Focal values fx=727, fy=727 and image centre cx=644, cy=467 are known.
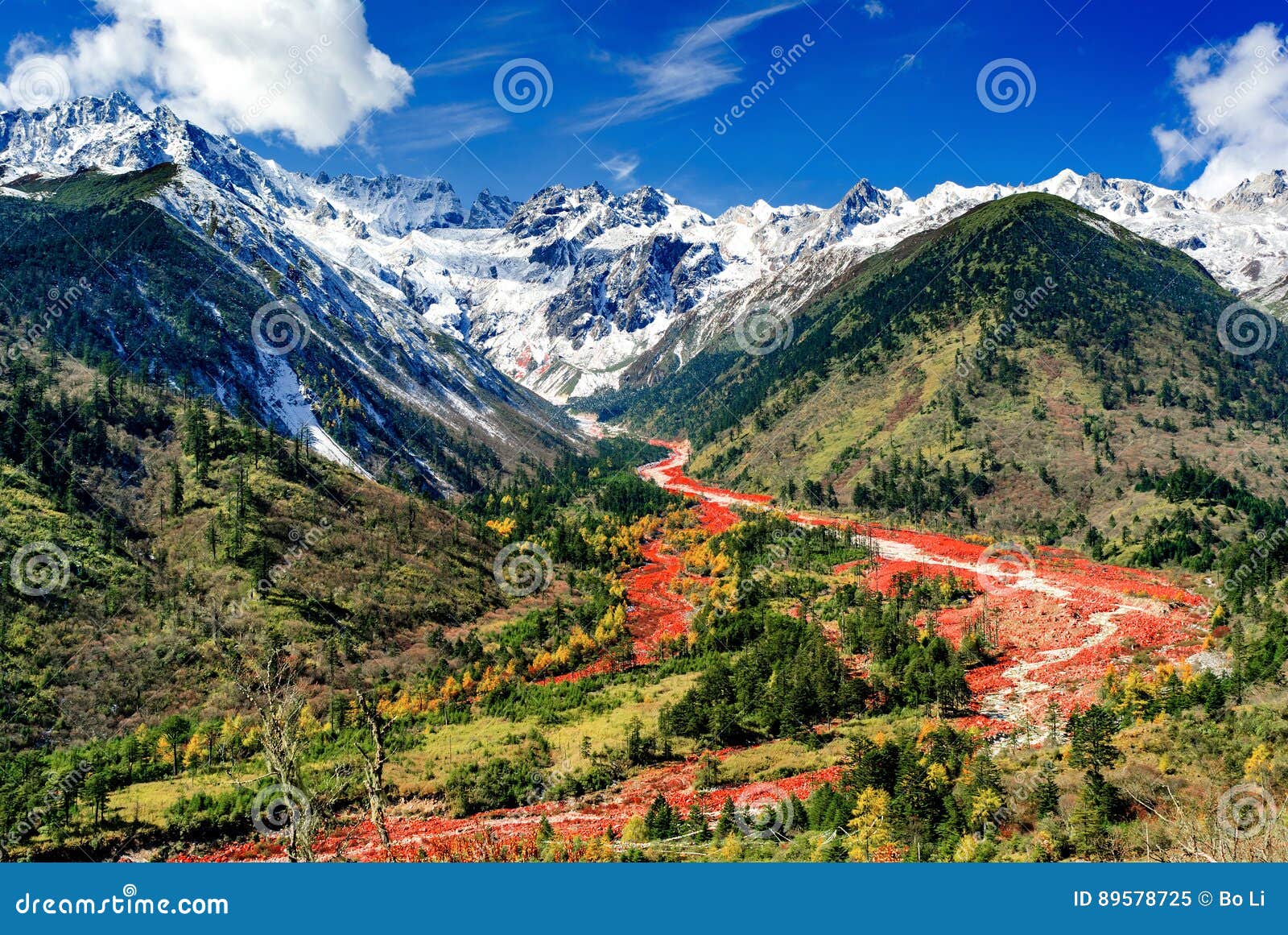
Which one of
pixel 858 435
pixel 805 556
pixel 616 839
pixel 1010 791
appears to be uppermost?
pixel 858 435

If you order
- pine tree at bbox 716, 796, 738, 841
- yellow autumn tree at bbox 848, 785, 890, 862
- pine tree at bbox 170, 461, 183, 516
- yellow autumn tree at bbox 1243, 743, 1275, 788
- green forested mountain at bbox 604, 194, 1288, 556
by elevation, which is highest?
green forested mountain at bbox 604, 194, 1288, 556

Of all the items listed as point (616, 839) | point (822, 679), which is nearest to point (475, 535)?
point (822, 679)

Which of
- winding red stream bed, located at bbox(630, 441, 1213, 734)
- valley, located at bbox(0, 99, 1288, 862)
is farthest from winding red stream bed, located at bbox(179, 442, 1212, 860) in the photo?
valley, located at bbox(0, 99, 1288, 862)

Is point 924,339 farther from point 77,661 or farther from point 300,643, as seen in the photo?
point 77,661

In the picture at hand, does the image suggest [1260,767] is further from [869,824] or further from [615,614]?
[615,614]

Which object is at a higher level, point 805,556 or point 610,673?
point 805,556

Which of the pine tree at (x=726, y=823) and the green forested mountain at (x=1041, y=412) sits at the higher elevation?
the green forested mountain at (x=1041, y=412)

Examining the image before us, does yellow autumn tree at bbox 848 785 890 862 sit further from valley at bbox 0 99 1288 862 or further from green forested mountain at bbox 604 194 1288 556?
green forested mountain at bbox 604 194 1288 556

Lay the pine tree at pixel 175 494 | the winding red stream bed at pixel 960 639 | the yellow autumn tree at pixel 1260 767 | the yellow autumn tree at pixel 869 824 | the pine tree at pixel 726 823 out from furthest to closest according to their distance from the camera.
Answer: the pine tree at pixel 175 494, the winding red stream bed at pixel 960 639, the pine tree at pixel 726 823, the yellow autumn tree at pixel 869 824, the yellow autumn tree at pixel 1260 767

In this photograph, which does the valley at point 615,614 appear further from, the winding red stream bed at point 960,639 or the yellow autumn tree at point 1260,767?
the winding red stream bed at point 960,639

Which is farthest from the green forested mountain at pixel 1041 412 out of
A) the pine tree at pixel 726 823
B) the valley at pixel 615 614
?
the pine tree at pixel 726 823

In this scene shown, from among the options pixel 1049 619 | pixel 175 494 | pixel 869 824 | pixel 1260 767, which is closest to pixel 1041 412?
pixel 1049 619
